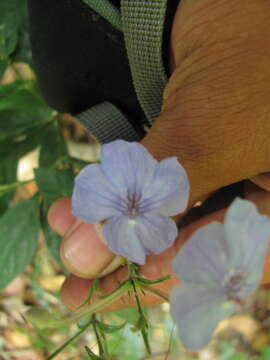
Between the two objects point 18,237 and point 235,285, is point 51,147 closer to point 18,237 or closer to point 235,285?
point 18,237

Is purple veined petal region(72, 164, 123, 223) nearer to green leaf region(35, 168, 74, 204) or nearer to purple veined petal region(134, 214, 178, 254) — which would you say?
purple veined petal region(134, 214, 178, 254)

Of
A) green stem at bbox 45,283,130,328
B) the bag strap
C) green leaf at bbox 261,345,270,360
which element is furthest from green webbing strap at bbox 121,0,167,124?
green leaf at bbox 261,345,270,360

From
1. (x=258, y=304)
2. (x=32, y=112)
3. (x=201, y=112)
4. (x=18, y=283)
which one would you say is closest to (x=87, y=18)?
(x=201, y=112)

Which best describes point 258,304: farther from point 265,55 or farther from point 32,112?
point 265,55

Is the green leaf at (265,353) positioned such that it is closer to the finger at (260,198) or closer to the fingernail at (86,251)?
the finger at (260,198)

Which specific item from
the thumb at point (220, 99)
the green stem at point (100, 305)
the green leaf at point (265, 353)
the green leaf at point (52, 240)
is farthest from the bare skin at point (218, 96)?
the green leaf at point (265, 353)

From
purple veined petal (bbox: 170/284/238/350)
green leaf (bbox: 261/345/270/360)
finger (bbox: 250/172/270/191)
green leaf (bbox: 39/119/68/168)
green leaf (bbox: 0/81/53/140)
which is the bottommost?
green leaf (bbox: 261/345/270/360)

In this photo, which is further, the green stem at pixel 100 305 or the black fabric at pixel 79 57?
the black fabric at pixel 79 57
